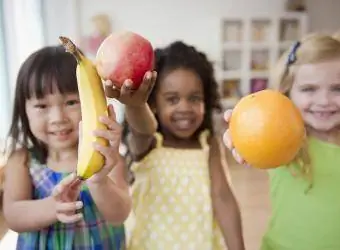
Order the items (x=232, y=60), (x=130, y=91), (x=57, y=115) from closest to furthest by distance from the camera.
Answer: (x=130, y=91) < (x=57, y=115) < (x=232, y=60)

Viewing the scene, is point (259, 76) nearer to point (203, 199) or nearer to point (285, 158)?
point (203, 199)

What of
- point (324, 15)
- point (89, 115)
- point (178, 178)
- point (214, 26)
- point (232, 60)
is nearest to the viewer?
point (89, 115)

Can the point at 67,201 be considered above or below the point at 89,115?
below

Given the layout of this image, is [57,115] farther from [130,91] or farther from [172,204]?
[172,204]

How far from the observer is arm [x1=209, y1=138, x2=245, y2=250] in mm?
1057

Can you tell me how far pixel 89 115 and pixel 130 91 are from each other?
12 centimetres

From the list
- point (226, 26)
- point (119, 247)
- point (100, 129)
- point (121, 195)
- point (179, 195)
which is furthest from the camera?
point (226, 26)

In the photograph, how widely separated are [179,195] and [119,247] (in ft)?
0.67

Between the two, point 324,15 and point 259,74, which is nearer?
point 259,74

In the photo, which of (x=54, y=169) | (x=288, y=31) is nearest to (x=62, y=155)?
(x=54, y=169)

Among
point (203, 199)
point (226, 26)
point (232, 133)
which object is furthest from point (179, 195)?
point (226, 26)

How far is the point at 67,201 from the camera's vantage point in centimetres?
76

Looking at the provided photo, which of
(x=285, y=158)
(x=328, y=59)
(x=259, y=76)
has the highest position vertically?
(x=328, y=59)

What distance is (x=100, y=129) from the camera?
0.64m
